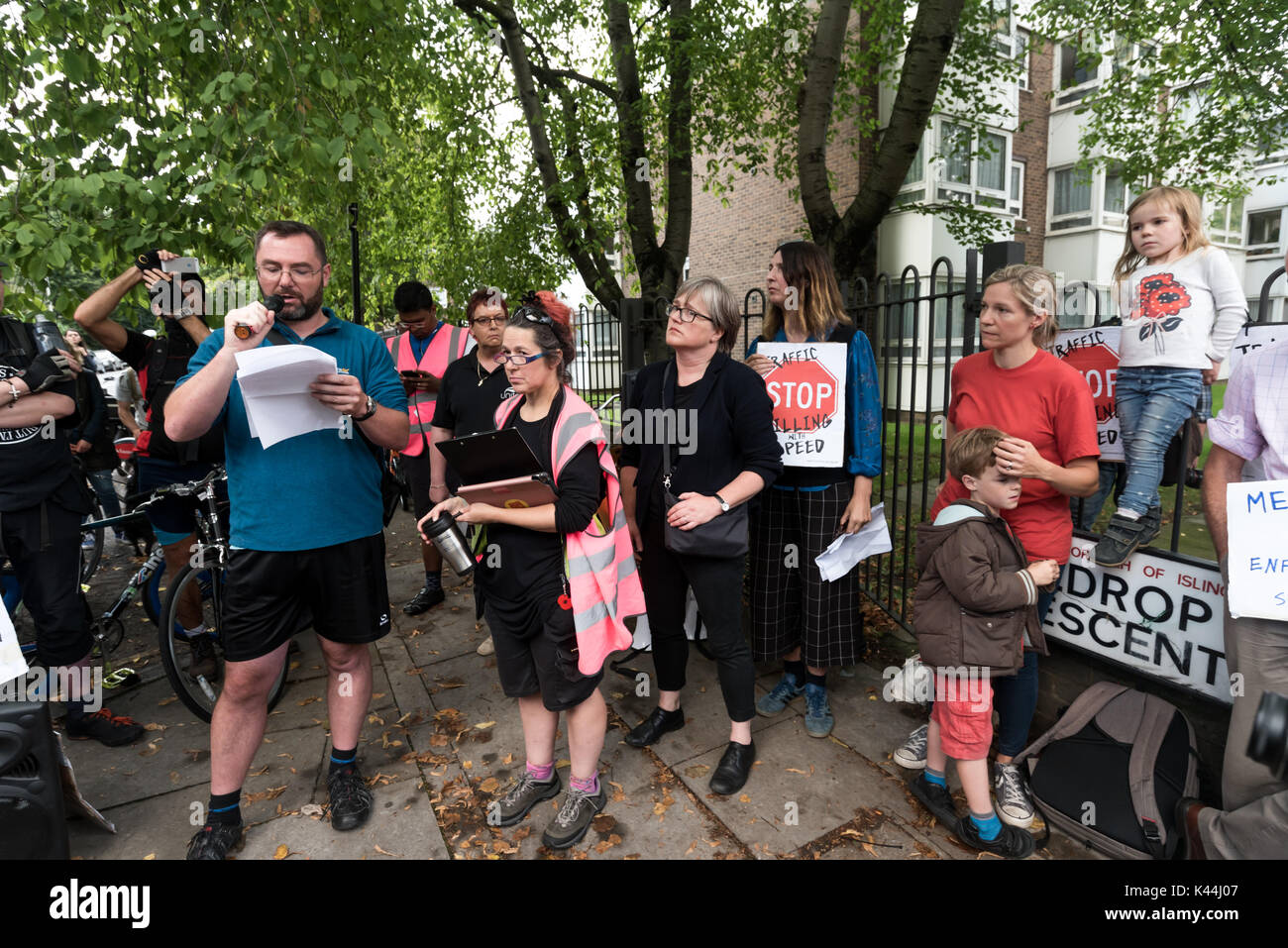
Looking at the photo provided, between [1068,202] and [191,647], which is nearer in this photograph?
[191,647]

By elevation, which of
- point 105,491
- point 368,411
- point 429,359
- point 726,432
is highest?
point 429,359

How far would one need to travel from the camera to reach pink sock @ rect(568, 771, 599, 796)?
2785 mm

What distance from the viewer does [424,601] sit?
535cm

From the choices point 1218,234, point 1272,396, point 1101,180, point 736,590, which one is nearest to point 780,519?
point 736,590

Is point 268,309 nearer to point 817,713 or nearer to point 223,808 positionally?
point 223,808

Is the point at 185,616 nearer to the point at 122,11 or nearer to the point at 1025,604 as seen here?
the point at 122,11

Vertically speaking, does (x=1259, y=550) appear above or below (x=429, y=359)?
below

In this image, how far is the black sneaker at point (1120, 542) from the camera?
2805 mm

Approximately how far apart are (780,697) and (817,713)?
0.87 ft

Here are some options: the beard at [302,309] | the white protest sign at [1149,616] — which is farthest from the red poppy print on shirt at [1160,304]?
the beard at [302,309]

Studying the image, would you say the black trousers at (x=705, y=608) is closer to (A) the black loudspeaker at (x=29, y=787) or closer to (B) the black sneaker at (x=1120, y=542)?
(B) the black sneaker at (x=1120, y=542)

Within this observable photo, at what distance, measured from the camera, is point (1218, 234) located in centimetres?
2081

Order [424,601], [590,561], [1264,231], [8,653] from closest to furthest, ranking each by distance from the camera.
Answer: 1. [8,653]
2. [590,561]
3. [424,601]
4. [1264,231]

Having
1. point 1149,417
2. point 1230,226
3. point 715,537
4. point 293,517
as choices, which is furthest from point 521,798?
point 1230,226
